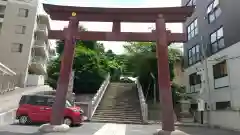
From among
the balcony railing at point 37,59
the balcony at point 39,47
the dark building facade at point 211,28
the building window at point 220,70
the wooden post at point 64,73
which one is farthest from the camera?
the balcony at point 39,47

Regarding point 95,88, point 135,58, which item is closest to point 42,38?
point 95,88

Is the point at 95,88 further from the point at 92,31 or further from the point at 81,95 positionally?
the point at 92,31

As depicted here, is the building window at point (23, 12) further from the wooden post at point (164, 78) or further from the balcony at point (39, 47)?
the wooden post at point (164, 78)

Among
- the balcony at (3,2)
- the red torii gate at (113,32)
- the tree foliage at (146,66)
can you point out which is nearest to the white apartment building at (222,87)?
the tree foliage at (146,66)

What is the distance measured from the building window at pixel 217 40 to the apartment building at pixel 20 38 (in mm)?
26091

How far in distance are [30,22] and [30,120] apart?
27.2m

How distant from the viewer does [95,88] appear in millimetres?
31219

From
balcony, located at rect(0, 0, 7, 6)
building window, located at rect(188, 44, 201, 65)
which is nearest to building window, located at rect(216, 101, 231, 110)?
building window, located at rect(188, 44, 201, 65)

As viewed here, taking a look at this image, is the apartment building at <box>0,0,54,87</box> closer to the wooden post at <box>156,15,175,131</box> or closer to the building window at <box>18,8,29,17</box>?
the building window at <box>18,8,29,17</box>

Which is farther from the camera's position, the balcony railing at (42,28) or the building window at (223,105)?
the balcony railing at (42,28)

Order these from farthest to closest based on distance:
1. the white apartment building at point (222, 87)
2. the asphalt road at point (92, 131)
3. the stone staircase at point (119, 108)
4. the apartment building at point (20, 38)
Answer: the apartment building at point (20, 38) < the stone staircase at point (119, 108) < the white apartment building at point (222, 87) < the asphalt road at point (92, 131)

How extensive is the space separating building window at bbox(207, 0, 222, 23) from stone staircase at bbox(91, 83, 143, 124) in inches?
415

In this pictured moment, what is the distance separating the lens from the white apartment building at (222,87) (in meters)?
17.6

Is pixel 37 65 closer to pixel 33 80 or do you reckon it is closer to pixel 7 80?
pixel 33 80
